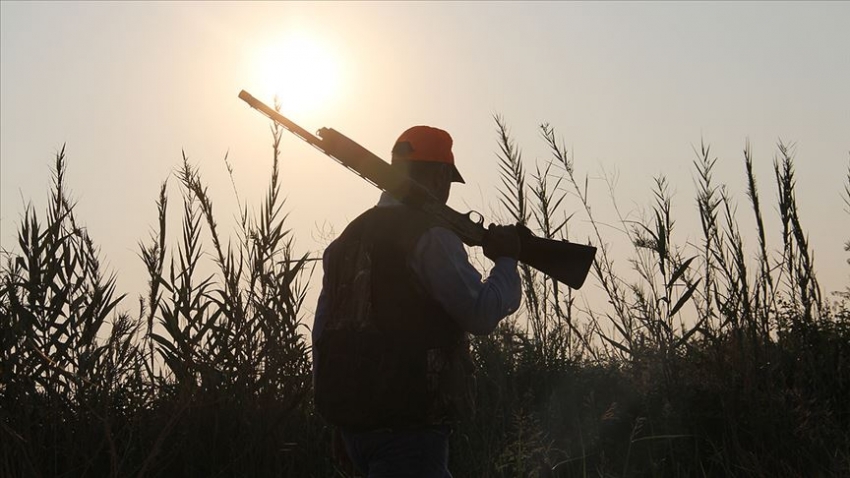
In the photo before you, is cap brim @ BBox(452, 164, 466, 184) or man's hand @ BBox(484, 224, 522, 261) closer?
man's hand @ BBox(484, 224, 522, 261)

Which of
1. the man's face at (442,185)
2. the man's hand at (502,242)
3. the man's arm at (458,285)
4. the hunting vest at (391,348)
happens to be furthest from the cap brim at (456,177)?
the man's arm at (458,285)

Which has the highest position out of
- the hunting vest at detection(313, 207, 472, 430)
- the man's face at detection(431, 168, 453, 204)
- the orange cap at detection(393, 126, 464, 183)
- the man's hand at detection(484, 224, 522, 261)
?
the orange cap at detection(393, 126, 464, 183)

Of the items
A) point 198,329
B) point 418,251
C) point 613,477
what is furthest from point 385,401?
point 198,329

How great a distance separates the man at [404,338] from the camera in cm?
321

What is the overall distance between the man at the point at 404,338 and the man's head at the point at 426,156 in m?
0.18

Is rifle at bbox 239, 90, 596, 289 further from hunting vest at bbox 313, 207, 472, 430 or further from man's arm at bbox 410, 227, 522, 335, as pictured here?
man's arm at bbox 410, 227, 522, 335

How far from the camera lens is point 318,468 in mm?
4941

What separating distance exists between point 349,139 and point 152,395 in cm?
203

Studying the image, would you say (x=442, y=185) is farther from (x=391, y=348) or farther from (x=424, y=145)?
(x=391, y=348)

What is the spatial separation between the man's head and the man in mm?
176

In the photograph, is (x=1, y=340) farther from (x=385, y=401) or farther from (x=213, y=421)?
(x=385, y=401)

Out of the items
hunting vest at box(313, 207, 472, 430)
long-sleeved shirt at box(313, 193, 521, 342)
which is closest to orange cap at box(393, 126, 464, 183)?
hunting vest at box(313, 207, 472, 430)

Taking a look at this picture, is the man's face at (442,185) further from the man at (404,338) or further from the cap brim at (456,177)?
the man at (404,338)

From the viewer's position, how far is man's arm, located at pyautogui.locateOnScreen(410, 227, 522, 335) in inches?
125
